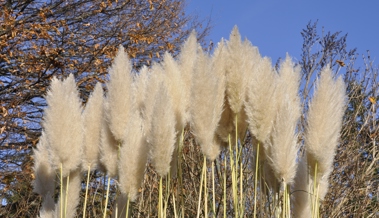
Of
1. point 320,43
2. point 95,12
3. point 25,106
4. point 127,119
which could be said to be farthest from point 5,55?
point 127,119

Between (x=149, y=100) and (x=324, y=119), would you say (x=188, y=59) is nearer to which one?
(x=149, y=100)

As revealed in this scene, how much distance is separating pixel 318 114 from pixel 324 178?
0.41m

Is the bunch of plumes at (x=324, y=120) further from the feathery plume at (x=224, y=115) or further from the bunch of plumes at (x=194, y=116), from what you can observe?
the feathery plume at (x=224, y=115)

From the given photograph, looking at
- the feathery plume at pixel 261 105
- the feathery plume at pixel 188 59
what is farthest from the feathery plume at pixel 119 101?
the feathery plume at pixel 261 105

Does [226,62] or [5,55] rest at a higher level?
[5,55]

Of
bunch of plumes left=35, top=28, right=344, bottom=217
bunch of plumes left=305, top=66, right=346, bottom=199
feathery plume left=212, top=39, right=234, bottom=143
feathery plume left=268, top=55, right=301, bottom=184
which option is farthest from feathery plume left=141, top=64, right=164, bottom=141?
bunch of plumes left=305, top=66, right=346, bottom=199

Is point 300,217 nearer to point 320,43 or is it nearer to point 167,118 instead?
point 167,118

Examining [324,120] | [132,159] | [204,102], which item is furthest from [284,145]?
[132,159]

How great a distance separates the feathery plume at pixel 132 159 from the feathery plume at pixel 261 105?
461 millimetres

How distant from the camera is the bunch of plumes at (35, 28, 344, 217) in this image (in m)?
2.06

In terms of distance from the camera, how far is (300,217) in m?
2.24

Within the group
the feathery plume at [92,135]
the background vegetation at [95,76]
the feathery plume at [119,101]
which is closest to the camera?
the feathery plume at [119,101]

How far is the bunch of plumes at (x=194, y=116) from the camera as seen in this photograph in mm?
2059

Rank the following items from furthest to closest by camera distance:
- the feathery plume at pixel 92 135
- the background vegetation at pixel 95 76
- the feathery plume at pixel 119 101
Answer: the background vegetation at pixel 95 76 → the feathery plume at pixel 92 135 → the feathery plume at pixel 119 101
